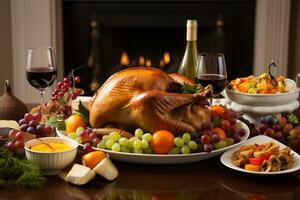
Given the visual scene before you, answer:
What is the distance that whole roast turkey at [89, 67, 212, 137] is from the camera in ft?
4.36

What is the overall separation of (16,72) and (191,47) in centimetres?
189

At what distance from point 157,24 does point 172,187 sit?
2474mm

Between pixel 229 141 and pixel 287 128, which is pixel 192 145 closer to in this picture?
pixel 229 141

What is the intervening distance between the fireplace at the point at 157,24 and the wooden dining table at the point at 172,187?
92.0 inches

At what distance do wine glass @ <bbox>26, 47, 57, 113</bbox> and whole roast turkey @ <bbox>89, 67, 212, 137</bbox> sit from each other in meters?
0.22

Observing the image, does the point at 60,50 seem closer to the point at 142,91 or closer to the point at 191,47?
the point at 191,47

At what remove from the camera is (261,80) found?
1671mm

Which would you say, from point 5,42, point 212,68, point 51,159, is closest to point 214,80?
point 212,68

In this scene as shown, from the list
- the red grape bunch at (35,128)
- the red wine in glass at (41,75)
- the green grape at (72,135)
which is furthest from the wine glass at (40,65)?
the green grape at (72,135)

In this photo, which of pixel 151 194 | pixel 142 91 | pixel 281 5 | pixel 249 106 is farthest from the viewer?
pixel 281 5

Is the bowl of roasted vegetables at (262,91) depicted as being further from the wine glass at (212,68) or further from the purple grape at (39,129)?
the purple grape at (39,129)

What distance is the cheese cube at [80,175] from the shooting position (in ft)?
4.00

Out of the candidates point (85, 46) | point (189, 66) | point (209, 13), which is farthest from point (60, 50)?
point (189, 66)

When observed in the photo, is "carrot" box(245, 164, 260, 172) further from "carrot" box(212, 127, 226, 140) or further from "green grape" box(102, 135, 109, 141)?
"green grape" box(102, 135, 109, 141)
